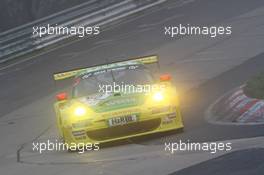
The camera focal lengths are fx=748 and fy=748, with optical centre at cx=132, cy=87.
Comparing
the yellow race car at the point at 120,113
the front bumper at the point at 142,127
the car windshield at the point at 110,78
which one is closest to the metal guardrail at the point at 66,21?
the car windshield at the point at 110,78

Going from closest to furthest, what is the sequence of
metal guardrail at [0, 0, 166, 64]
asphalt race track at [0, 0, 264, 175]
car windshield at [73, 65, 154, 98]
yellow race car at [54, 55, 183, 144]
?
asphalt race track at [0, 0, 264, 175] → yellow race car at [54, 55, 183, 144] → car windshield at [73, 65, 154, 98] → metal guardrail at [0, 0, 166, 64]

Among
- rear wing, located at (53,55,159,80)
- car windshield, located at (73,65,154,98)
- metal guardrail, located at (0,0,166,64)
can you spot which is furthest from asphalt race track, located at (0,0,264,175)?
rear wing, located at (53,55,159,80)

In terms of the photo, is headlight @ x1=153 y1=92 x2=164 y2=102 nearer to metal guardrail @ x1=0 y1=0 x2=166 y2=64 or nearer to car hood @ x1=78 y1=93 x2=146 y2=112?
Answer: car hood @ x1=78 y1=93 x2=146 y2=112

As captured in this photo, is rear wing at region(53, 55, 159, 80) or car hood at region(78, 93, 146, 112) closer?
car hood at region(78, 93, 146, 112)

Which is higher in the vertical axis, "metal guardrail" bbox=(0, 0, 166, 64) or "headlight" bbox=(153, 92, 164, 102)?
"metal guardrail" bbox=(0, 0, 166, 64)

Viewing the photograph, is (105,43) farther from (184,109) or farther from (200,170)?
(200,170)

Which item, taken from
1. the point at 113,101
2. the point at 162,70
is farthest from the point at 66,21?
the point at 113,101

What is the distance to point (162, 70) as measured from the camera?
63.2 ft

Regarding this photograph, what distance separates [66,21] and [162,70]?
883 cm

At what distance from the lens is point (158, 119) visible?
11.5m

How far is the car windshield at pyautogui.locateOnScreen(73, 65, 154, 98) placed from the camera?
1264 cm

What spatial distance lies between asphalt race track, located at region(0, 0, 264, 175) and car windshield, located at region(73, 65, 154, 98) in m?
1.09

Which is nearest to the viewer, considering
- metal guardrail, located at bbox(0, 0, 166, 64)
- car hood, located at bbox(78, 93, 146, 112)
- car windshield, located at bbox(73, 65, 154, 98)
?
car hood, located at bbox(78, 93, 146, 112)

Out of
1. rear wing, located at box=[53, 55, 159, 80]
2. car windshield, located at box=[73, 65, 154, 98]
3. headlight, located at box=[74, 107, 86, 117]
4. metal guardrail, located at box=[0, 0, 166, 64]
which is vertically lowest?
headlight, located at box=[74, 107, 86, 117]
